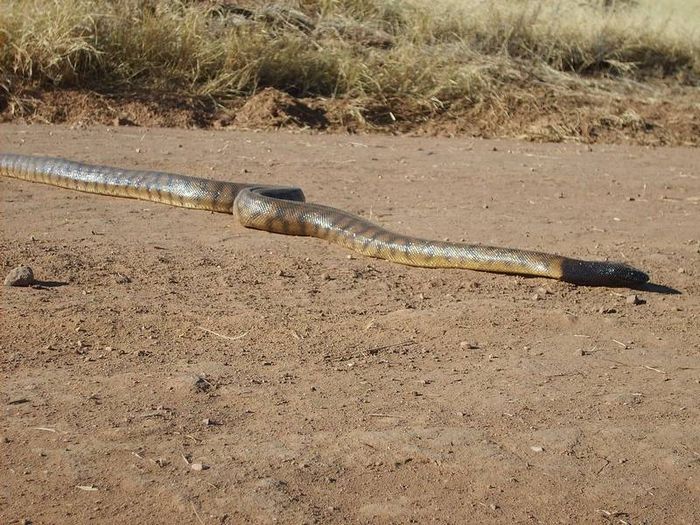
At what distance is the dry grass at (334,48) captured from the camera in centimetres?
1271

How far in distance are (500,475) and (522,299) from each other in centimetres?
267

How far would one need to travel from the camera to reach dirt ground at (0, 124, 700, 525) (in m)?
4.30

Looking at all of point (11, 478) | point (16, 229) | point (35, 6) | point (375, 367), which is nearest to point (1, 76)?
point (35, 6)

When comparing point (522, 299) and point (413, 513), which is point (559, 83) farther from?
point (413, 513)

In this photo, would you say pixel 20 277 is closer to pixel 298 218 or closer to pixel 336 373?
pixel 336 373

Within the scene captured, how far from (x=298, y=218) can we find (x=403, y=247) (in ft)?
3.31

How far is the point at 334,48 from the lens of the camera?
1445 cm

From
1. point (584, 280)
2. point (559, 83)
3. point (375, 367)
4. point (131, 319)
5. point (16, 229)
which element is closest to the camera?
point (375, 367)

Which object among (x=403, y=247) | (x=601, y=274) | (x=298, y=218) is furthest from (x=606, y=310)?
(x=298, y=218)

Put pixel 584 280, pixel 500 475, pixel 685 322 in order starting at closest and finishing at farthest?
pixel 500 475, pixel 685 322, pixel 584 280

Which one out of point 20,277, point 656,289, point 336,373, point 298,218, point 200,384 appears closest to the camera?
point 200,384

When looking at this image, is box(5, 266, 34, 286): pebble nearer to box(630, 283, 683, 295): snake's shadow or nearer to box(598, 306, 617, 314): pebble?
box(598, 306, 617, 314): pebble

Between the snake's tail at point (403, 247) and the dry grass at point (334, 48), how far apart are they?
4750mm

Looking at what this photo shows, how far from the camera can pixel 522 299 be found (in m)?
7.10
